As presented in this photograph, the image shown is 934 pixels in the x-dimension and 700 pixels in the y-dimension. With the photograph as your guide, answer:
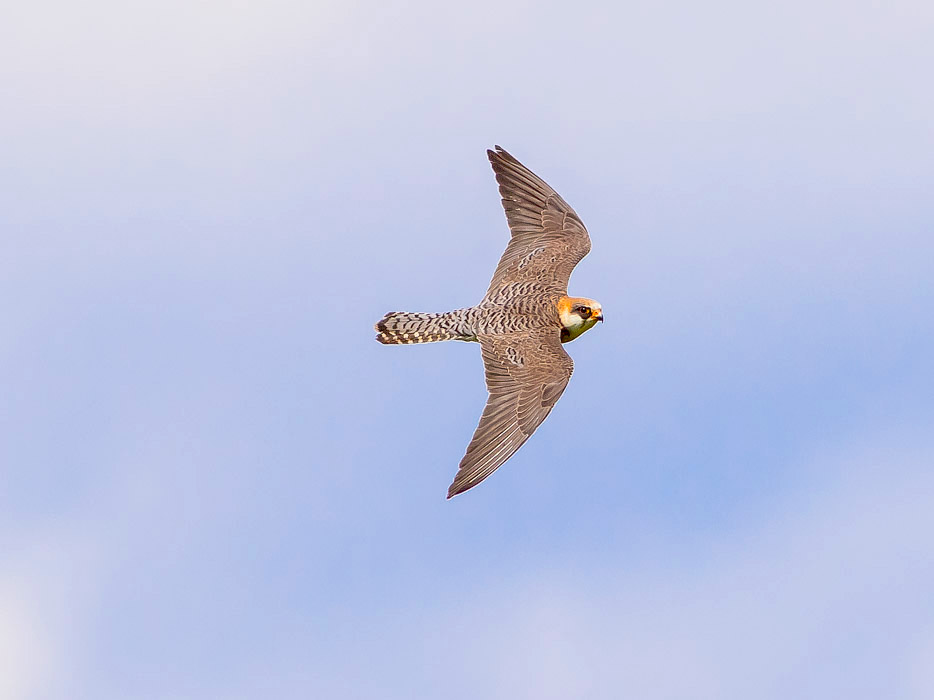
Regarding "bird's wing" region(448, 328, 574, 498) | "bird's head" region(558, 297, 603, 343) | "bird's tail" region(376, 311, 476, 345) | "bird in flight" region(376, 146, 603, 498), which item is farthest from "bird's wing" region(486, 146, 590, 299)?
"bird's wing" region(448, 328, 574, 498)

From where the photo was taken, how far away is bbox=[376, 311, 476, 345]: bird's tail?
53.5 ft

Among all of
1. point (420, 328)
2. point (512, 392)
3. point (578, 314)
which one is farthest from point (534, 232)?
point (512, 392)

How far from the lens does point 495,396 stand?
596 inches

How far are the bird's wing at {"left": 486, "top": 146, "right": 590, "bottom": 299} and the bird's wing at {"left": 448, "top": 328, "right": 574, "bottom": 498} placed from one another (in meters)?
1.52

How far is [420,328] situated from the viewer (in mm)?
16391

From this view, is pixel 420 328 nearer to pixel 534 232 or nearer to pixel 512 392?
pixel 512 392

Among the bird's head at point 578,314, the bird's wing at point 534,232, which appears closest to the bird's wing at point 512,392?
the bird's head at point 578,314

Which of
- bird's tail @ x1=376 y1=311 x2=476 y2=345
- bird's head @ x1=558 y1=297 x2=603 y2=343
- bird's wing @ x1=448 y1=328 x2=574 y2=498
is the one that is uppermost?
bird's tail @ x1=376 y1=311 x2=476 y2=345

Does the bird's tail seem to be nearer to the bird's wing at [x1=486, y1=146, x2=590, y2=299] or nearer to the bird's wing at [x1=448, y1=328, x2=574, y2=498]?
the bird's wing at [x1=448, y1=328, x2=574, y2=498]

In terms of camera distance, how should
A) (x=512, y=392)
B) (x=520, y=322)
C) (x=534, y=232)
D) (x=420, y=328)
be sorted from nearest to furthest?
(x=512, y=392) → (x=520, y=322) → (x=420, y=328) → (x=534, y=232)

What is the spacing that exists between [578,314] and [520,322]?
31.8 inches

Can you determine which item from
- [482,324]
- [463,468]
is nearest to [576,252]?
[482,324]

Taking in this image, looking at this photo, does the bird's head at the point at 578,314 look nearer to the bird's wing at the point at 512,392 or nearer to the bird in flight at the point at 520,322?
the bird in flight at the point at 520,322

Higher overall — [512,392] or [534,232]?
[534,232]
